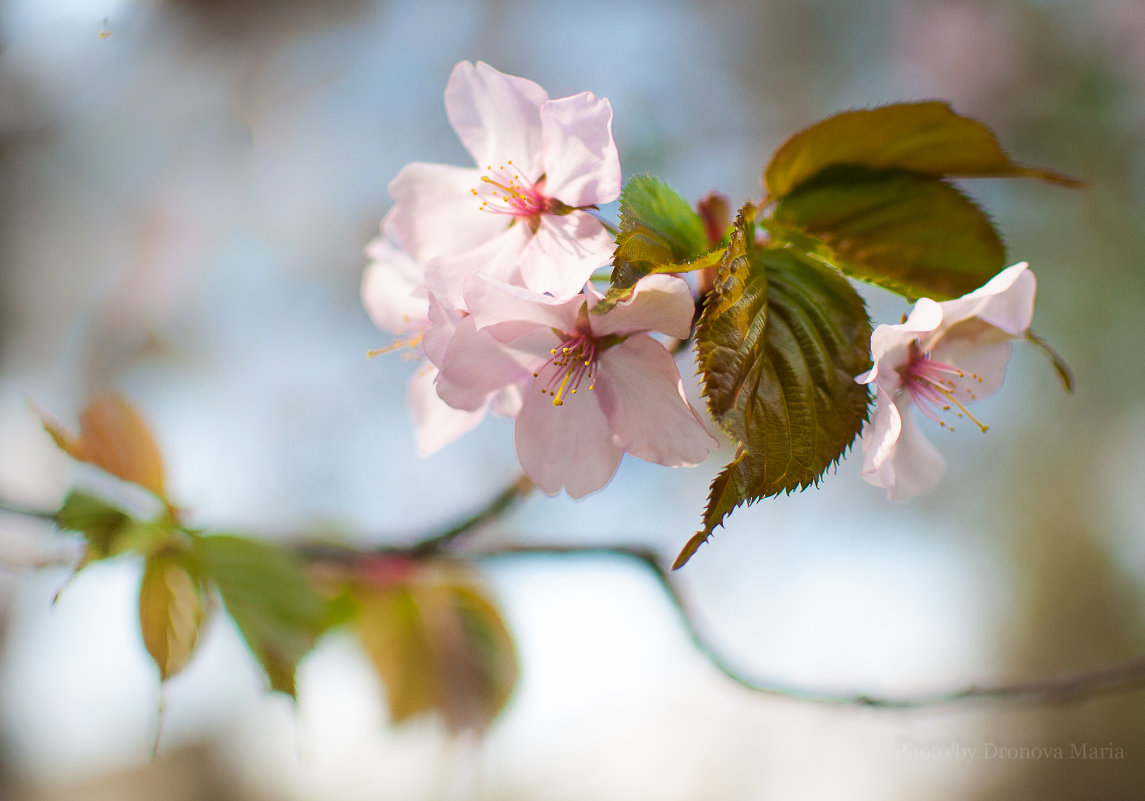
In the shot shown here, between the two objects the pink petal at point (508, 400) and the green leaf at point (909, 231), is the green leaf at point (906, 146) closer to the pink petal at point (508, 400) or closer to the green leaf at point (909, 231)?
the green leaf at point (909, 231)

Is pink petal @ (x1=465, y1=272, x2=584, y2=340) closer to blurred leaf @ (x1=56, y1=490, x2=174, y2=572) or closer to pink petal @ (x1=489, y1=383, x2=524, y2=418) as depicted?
pink petal @ (x1=489, y1=383, x2=524, y2=418)

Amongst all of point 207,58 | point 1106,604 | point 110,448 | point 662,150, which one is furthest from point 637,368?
point 1106,604

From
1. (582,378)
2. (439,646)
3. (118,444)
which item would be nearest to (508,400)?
(582,378)

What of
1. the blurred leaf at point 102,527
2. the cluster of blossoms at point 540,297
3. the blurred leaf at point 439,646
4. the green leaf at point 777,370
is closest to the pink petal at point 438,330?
the cluster of blossoms at point 540,297

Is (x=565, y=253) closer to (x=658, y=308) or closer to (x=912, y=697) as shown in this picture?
(x=658, y=308)

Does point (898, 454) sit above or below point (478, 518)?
above

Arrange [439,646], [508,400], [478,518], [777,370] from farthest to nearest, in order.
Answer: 1. [439,646]
2. [478,518]
3. [508,400]
4. [777,370]

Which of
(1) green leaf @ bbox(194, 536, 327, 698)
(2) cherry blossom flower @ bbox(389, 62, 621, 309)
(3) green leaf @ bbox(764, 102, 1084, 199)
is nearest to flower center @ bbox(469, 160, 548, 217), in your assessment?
(2) cherry blossom flower @ bbox(389, 62, 621, 309)
